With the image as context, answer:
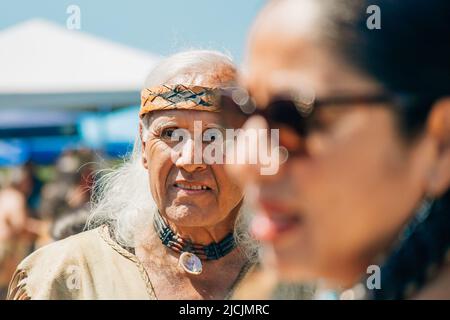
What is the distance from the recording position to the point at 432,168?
3.76 feet

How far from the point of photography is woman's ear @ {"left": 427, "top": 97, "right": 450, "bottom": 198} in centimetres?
114

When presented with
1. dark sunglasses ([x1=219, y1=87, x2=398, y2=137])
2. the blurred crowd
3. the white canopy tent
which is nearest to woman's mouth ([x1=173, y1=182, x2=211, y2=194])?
dark sunglasses ([x1=219, y1=87, x2=398, y2=137])

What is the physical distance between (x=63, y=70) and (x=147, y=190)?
13.6 ft

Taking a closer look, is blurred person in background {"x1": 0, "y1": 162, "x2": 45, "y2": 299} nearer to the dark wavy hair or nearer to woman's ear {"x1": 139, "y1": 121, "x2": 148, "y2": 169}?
woman's ear {"x1": 139, "y1": 121, "x2": 148, "y2": 169}

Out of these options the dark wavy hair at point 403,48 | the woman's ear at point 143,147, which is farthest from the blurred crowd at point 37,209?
the dark wavy hair at point 403,48

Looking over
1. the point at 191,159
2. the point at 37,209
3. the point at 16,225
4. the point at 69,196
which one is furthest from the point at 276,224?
the point at 37,209

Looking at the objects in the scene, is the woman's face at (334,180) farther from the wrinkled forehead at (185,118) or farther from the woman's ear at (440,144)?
the wrinkled forehead at (185,118)

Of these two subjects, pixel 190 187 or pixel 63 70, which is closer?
pixel 190 187

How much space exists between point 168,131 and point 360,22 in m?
1.41

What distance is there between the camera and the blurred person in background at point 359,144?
113 cm

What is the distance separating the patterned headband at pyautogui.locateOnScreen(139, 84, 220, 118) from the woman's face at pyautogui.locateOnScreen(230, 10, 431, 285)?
128 centimetres

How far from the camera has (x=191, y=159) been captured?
7.89 feet

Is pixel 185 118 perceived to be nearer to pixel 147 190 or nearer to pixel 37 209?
pixel 147 190
